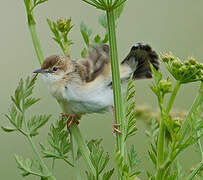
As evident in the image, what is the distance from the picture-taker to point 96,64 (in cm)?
309

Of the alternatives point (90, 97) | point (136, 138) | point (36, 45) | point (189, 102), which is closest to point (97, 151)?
point (36, 45)

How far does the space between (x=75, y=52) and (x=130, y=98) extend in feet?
11.9

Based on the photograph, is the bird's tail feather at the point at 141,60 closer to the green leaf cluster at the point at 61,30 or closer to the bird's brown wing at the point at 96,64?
the bird's brown wing at the point at 96,64

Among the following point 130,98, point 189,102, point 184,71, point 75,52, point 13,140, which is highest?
point 184,71

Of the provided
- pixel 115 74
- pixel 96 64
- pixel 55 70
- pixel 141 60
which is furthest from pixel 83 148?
pixel 55 70

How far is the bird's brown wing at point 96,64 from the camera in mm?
2832

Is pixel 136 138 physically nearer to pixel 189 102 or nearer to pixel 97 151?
pixel 189 102

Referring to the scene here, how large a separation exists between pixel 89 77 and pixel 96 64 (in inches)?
6.8

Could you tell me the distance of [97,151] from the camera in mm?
1891

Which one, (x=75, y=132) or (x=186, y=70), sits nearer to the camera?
(x=186, y=70)

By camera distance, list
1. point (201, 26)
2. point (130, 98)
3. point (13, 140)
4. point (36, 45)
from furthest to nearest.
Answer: point (201, 26) < point (13, 140) < point (36, 45) < point (130, 98)

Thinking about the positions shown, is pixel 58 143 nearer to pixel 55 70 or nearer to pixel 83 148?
pixel 83 148

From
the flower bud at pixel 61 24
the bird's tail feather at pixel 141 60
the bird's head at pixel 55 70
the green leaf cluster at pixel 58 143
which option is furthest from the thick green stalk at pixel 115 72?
the bird's head at pixel 55 70

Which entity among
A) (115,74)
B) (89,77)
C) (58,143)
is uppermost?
(115,74)
